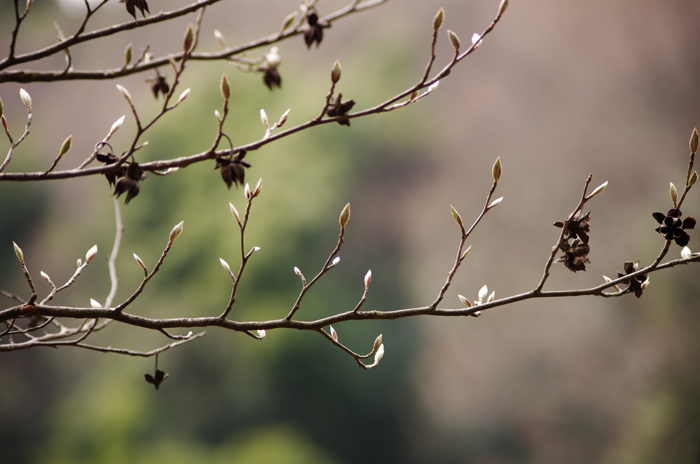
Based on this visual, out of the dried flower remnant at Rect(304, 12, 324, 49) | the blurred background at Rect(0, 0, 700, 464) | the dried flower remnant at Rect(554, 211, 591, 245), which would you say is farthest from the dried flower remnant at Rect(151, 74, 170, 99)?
the blurred background at Rect(0, 0, 700, 464)

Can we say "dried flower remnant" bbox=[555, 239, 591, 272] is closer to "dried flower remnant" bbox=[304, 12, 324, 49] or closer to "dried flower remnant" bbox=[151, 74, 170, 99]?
"dried flower remnant" bbox=[304, 12, 324, 49]

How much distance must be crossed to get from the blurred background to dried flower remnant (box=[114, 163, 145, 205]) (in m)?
1.90

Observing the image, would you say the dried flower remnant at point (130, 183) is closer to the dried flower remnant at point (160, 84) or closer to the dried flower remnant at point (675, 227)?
the dried flower remnant at point (160, 84)

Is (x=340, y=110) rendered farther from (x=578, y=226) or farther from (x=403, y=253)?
(x=403, y=253)

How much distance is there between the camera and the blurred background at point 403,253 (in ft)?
7.30

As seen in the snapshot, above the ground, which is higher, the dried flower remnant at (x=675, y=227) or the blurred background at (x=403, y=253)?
the blurred background at (x=403, y=253)

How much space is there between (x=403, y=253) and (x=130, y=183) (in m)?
2.55

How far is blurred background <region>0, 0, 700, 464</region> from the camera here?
2.23 metres

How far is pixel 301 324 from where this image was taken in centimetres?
43

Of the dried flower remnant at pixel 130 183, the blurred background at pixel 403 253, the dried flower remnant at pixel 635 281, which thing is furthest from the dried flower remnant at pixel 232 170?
the blurred background at pixel 403 253

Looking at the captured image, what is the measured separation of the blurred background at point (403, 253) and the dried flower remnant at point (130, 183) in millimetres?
1899

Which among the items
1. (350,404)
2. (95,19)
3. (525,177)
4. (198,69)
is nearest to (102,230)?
(198,69)

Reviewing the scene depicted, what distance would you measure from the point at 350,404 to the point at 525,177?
1.38 m

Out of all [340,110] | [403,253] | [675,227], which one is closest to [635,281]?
[675,227]
